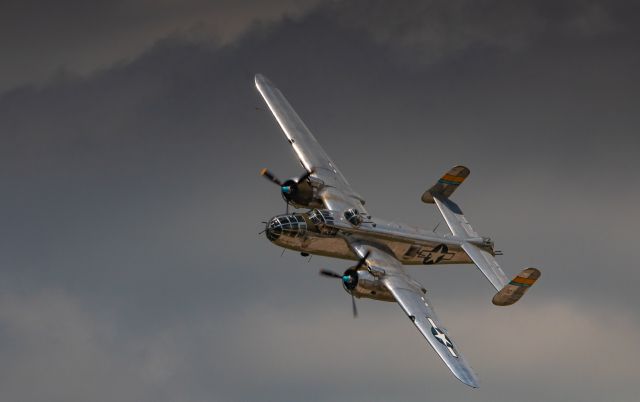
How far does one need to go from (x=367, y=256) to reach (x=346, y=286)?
8.15ft

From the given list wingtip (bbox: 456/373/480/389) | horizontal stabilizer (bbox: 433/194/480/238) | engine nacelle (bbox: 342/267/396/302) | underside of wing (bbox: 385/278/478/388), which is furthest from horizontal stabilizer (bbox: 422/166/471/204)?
wingtip (bbox: 456/373/480/389)

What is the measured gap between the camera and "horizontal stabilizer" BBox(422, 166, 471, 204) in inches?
3607

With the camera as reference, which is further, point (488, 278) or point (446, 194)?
point (446, 194)

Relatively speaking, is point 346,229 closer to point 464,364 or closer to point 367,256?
point 367,256

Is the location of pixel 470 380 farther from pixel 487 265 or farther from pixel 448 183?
pixel 448 183

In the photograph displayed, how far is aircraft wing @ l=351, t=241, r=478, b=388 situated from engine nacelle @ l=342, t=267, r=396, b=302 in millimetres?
468

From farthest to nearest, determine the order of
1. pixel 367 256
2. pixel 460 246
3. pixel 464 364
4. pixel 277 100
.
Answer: pixel 277 100 → pixel 460 246 → pixel 367 256 → pixel 464 364

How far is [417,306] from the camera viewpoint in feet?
263

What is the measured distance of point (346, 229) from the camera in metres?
84.4

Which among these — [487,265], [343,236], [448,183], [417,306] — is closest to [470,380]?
[417,306]

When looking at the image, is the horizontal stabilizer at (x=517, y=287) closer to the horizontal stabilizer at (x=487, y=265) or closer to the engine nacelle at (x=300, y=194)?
the horizontal stabilizer at (x=487, y=265)

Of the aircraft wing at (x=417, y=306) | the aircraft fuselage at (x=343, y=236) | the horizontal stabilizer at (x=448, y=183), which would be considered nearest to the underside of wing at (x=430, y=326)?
the aircraft wing at (x=417, y=306)

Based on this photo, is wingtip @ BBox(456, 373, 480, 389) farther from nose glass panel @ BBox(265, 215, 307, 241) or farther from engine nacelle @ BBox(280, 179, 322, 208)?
engine nacelle @ BBox(280, 179, 322, 208)

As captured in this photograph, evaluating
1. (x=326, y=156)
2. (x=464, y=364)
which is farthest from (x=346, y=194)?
(x=464, y=364)
